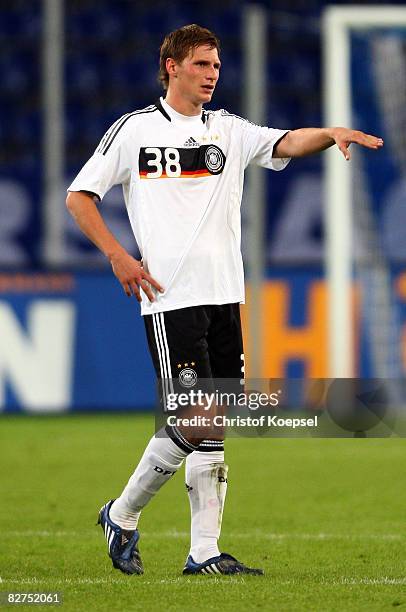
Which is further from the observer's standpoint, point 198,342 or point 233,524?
point 233,524

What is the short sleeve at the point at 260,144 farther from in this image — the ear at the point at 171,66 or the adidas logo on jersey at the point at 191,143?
the ear at the point at 171,66

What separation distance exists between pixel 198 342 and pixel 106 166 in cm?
72

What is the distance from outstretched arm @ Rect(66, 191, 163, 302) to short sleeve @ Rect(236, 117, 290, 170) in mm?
624

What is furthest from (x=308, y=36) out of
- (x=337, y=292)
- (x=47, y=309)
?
(x=337, y=292)

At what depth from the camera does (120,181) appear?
5328mm

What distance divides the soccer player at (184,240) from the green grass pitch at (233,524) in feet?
1.09

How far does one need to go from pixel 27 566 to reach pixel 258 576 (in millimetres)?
921

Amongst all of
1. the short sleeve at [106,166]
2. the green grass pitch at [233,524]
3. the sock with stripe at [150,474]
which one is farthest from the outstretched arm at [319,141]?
the green grass pitch at [233,524]

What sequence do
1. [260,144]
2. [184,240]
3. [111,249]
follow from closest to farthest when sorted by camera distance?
[111,249], [184,240], [260,144]

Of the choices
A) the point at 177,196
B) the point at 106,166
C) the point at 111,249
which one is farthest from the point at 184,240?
the point at 106,166

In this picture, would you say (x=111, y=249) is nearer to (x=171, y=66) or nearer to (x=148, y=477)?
(x=171, y=66)

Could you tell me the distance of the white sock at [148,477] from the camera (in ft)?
17.1

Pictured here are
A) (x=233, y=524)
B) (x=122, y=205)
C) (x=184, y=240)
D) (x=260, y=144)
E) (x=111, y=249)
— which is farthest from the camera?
(x=122, y=205)

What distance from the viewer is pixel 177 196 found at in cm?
523
